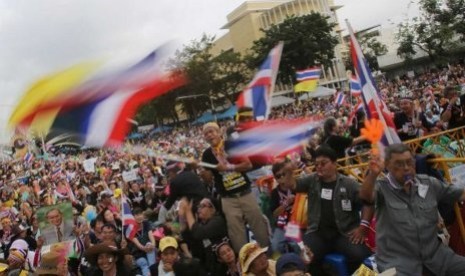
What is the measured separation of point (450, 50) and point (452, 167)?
3917 centimetres

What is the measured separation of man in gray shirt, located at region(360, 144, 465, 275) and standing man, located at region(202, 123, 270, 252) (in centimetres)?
201

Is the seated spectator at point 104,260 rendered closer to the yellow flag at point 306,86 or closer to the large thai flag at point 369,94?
the large thai flag at point 369,94

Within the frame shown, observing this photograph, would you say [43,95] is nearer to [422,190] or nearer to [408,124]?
[422,190]

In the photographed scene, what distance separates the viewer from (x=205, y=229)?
566 centimetres

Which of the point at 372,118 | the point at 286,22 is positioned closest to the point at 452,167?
the point at 372,118

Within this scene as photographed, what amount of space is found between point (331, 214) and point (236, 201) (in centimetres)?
136

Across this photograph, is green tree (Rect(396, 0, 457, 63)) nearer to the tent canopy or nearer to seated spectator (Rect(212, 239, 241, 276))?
the tent canopy

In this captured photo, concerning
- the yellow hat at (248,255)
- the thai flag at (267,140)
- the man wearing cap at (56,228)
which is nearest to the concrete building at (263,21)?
the thai flag at (267,140)

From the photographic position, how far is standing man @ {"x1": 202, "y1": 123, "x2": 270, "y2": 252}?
550 cm

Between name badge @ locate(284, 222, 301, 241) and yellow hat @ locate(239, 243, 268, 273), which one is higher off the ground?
yellow hat @ locate(239, 243, 268, 273)

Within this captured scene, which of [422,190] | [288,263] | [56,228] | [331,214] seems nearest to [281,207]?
[331,214]

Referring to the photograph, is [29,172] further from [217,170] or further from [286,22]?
[286,22]

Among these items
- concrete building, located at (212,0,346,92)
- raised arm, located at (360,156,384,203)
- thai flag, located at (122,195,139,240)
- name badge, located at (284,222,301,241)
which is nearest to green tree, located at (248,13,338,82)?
concrete building, located at (212,0,346,92)

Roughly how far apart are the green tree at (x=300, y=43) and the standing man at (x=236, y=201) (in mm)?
38921
